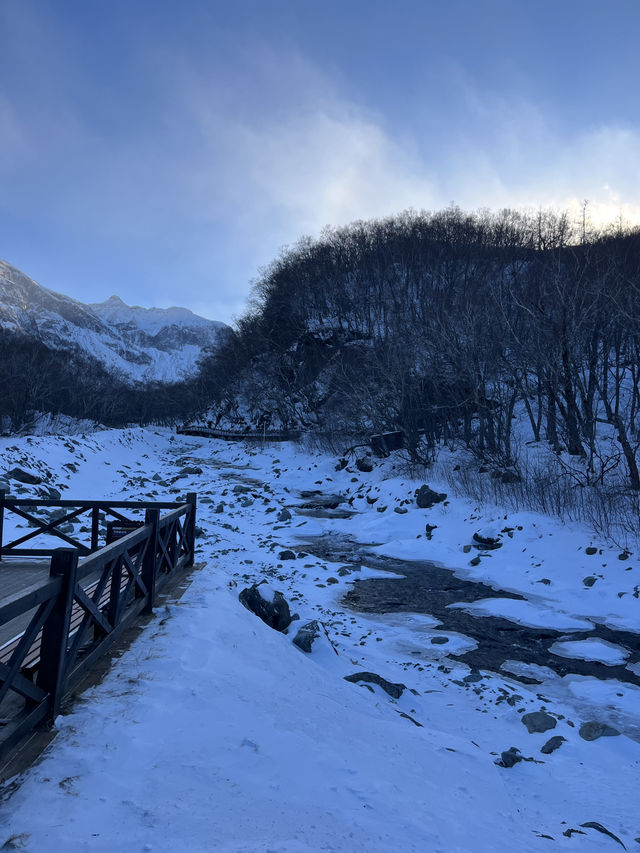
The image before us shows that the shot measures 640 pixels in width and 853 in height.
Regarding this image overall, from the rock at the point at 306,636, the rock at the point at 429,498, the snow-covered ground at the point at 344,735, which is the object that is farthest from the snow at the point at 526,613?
the rock at the point at 429,498

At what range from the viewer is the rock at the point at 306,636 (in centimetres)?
693

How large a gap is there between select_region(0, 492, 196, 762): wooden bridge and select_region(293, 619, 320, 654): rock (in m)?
2.15

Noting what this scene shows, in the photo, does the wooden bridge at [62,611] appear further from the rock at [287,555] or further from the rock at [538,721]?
the rock at [538,721]

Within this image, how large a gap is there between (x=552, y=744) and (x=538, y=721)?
420mm

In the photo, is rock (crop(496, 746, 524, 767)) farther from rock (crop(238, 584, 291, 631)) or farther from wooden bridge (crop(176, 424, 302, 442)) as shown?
wooden bridge (crop(176, 424, 302, 442))

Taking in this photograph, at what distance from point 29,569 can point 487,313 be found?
18872 millimetres

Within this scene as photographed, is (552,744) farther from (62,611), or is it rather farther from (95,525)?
(95,525)

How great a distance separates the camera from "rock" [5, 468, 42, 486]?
17.6 metres

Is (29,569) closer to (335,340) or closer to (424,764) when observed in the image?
(424,764)

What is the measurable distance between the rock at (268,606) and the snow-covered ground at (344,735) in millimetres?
545

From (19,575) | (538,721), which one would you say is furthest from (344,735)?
(19,575)

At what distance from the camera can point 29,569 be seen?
25.2ft

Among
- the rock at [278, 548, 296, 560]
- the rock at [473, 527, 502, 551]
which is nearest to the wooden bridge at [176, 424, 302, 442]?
the rock at [278, 548, 296, 560]

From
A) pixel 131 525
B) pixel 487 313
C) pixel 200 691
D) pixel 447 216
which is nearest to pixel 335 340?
pixel 447 216
